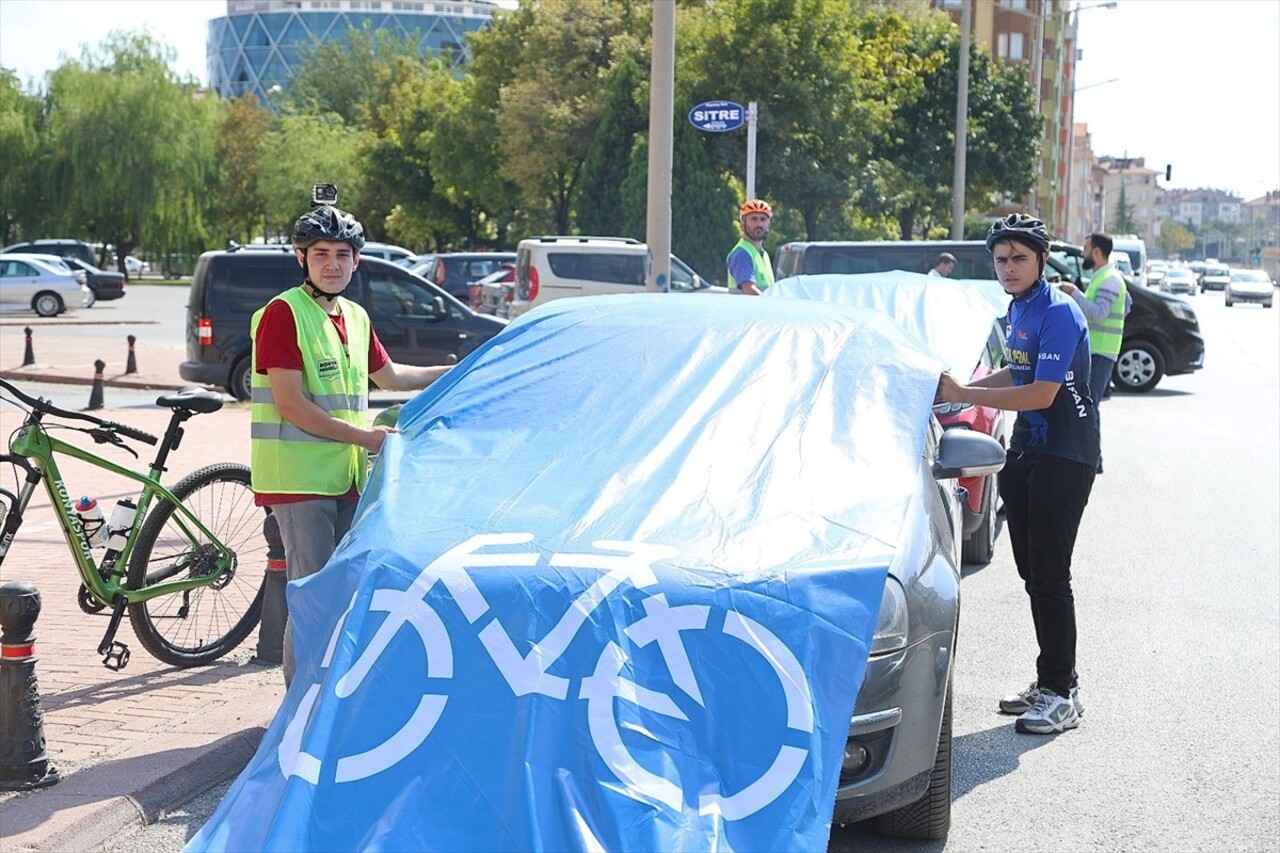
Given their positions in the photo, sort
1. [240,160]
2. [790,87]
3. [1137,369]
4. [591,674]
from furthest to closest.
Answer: [240,160], [790,87], [1137,369], [591,674]

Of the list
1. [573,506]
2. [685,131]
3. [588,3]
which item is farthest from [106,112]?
[573,506]

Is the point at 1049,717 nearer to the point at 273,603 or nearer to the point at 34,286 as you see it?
the point at 273,603

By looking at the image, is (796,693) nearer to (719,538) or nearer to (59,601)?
(719,538)

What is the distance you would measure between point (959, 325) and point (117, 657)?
534 cm

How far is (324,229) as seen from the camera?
202 inches

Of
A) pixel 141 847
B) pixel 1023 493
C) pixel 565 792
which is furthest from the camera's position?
pixel 1023 493

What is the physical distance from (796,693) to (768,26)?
99.9 feet

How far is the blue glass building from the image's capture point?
181250mm

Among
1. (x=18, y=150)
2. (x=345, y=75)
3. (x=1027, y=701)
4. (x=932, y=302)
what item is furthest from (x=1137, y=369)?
(x=345, y=75)

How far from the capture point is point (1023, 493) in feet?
19.8

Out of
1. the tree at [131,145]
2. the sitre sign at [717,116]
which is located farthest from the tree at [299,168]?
the sitre sign at [717,116]

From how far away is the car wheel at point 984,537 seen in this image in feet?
30.5

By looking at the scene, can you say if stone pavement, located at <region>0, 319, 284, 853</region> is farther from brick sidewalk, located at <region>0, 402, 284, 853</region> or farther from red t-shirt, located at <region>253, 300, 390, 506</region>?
red t-shirt, located at <region>253, 300, 390, 506</region>

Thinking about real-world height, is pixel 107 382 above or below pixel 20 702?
below
